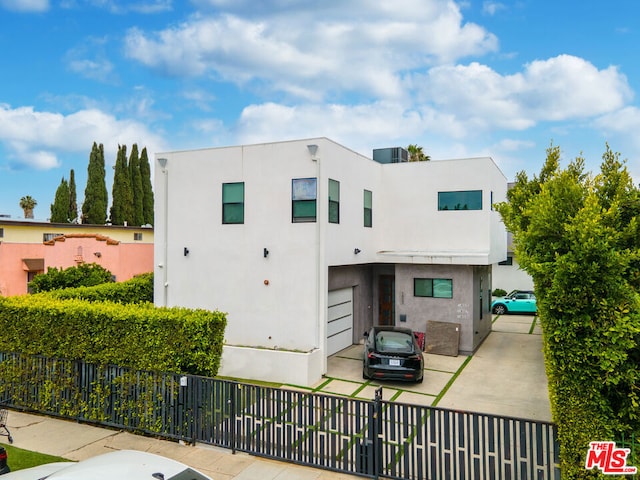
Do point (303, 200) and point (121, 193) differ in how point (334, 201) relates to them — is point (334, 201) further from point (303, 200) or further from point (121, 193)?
point (121, 193)

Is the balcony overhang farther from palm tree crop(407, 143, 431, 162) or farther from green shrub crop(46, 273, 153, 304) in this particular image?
green shrub crop(46, 273, 153, 304)

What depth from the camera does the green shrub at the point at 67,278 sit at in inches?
727

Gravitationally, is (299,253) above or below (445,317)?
above

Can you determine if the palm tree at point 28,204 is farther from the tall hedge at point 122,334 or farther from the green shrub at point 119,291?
the tall hedge at point 122,334

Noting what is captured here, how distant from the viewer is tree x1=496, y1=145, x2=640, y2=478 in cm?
512

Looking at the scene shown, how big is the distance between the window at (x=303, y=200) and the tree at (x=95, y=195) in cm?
3530

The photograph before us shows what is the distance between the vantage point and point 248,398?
753 cm

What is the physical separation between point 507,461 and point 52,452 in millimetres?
7350

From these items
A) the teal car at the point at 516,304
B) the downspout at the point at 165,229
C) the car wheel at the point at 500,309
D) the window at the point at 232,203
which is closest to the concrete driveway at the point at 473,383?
the window at the point at 232,203

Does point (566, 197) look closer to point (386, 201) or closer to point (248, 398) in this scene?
point (248, 398)

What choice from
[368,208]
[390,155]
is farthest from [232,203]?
[390,155]

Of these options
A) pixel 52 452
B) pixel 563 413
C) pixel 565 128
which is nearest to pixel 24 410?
pixel 52 452

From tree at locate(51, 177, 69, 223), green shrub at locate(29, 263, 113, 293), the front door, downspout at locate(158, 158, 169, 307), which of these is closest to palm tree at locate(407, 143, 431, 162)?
the front door

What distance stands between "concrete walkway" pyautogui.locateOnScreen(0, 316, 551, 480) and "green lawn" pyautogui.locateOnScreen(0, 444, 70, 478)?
0.67ft
